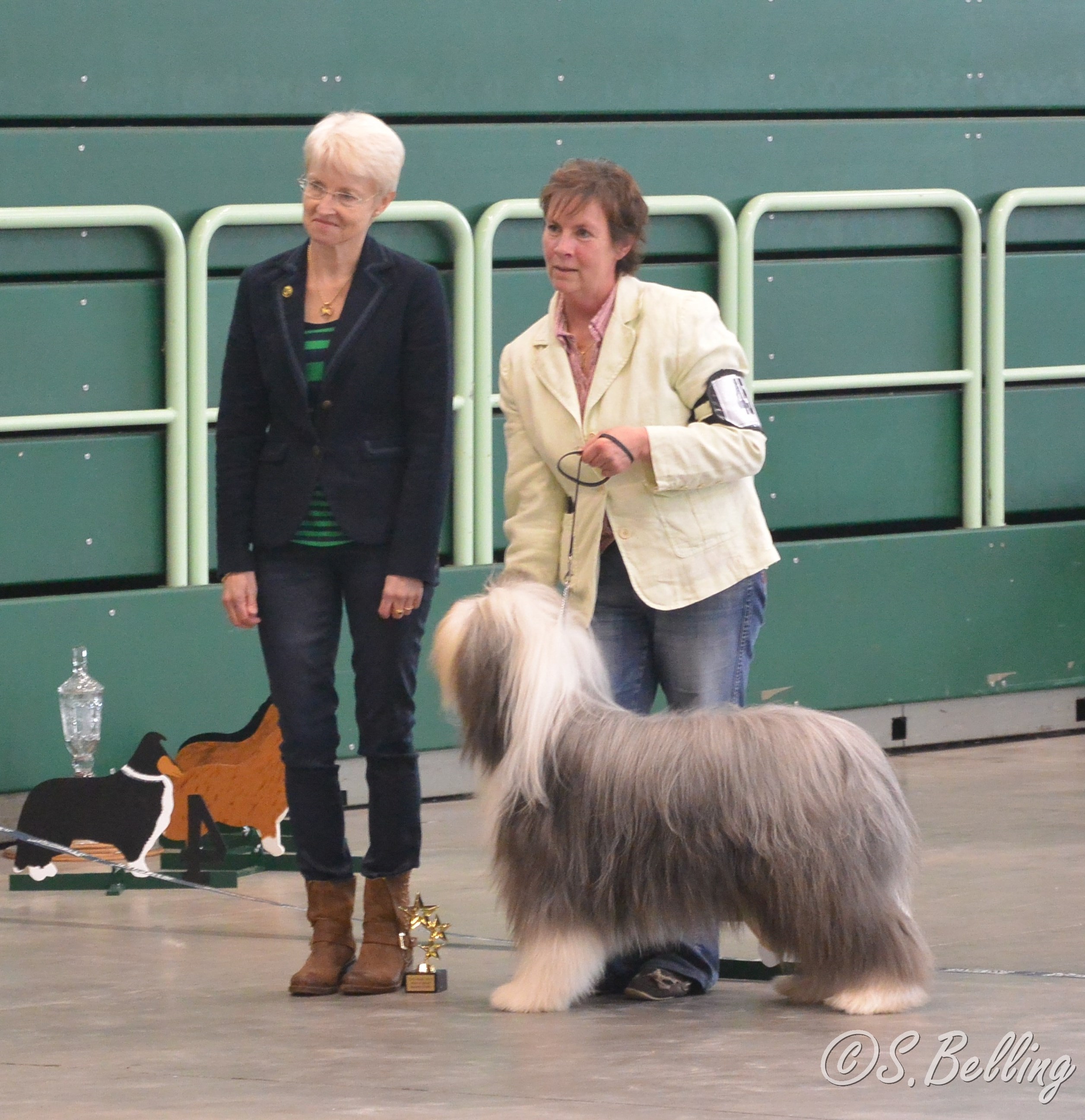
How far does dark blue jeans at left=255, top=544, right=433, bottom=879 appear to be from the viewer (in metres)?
4.31

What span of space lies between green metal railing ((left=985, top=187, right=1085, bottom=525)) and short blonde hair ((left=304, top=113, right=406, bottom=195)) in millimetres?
3675

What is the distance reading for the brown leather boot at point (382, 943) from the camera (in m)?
4.37

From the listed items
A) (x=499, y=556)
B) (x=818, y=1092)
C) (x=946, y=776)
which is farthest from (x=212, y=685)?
(x=818, y=1092)

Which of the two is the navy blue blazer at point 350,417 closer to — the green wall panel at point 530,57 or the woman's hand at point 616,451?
the woman's hand at point 616,451

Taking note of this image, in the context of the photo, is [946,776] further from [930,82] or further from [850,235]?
[930,82]

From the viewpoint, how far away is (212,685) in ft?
20.9

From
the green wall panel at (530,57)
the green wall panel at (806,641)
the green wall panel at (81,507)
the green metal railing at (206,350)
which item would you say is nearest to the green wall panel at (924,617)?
the green wall panel at (806,641)

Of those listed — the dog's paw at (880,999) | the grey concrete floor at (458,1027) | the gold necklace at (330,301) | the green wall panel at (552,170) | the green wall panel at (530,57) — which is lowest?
the grey concrete floor at (458,1027)

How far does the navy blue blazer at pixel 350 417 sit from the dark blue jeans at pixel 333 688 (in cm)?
7

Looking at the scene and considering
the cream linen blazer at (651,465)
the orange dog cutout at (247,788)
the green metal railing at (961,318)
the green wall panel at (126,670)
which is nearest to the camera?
the cream linen blazer at (651,465)

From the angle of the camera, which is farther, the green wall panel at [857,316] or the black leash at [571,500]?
the green wall panel at [857,316]

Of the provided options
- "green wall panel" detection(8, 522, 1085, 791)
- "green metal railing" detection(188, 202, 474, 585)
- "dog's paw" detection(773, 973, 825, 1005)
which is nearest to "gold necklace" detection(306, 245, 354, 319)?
"dog's paw" detection(773, 973, 825, 1005)

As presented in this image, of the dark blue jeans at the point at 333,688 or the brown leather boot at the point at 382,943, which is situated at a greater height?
the dark blue jeans at the point at 333,688

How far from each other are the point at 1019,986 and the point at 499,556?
289cm
